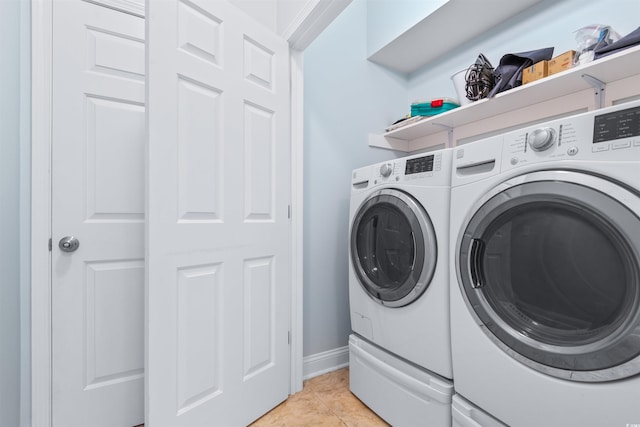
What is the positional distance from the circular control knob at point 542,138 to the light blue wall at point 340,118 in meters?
1.16

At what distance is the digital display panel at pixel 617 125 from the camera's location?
675 millimetres

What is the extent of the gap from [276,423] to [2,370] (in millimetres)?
1094

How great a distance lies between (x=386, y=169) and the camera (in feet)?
4.41

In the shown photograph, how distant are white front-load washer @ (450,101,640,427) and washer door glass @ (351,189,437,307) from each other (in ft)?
0.42

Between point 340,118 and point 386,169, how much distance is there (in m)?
0.75

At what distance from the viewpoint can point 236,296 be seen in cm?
128

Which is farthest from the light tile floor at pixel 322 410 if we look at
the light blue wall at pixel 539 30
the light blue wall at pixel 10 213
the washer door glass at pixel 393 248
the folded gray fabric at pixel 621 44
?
the light blue wall at pixel 539 30

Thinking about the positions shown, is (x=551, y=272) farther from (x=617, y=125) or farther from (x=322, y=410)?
(x=322, y=410)

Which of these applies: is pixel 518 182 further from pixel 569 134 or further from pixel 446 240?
pixel 446 240

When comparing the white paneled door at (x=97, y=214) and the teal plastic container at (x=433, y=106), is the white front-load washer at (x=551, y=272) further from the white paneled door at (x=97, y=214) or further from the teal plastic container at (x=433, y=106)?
the white paneled door at (x=97, y=214)

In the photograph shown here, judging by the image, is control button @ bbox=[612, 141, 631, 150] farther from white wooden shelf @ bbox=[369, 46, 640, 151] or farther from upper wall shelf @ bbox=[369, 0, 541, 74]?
upper wall shelf @ bbox=[369, 0, 541, 74]

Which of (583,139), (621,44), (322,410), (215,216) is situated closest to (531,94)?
(621,44)

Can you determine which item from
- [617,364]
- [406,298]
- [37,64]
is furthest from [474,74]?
[37,64]

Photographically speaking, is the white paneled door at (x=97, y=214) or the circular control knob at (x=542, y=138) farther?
the white paneled door at (x=97, y=214)
